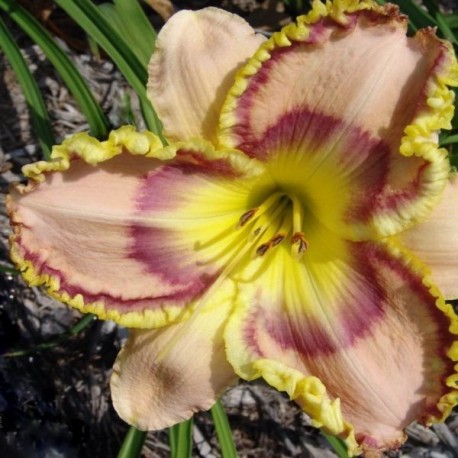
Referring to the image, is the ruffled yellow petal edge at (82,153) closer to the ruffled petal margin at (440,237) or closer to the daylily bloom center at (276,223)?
the daylily bloom center at (276,223)

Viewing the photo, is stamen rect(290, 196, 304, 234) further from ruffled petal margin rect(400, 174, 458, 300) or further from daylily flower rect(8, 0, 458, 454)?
ruffled petal margin rect(400, 174, 458, 300)

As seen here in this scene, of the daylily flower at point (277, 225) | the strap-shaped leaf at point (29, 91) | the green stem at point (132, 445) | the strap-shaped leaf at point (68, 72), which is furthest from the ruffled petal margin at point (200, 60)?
the green stem at point (132, 445)

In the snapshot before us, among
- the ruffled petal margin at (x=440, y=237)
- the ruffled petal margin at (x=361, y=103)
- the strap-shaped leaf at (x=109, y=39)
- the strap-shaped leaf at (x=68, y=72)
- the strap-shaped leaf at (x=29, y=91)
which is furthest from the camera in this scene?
the strap-shaped leaf at (x=29, y=91)

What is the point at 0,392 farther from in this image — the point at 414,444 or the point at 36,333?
the point at 414,444

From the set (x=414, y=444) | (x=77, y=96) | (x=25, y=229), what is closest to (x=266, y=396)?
(x=414, y=444)

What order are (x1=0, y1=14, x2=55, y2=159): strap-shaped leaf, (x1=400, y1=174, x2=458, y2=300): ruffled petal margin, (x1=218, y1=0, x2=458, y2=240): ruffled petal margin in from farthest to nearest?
(x1=0, y1=14, x2=55, y2=159): strap-shaped leaf < (x1=400, y1=174, x2=458, y2=300): ruffled petal margin < (x1=218, y1=0, x2=458, y2=240): ruffled petal margin

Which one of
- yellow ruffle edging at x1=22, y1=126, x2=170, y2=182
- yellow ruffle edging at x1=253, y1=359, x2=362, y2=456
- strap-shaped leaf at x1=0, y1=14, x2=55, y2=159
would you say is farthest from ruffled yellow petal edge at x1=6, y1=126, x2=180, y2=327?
strap-shaped leaf at x1=0, y1=14, x2=55, y2=159
